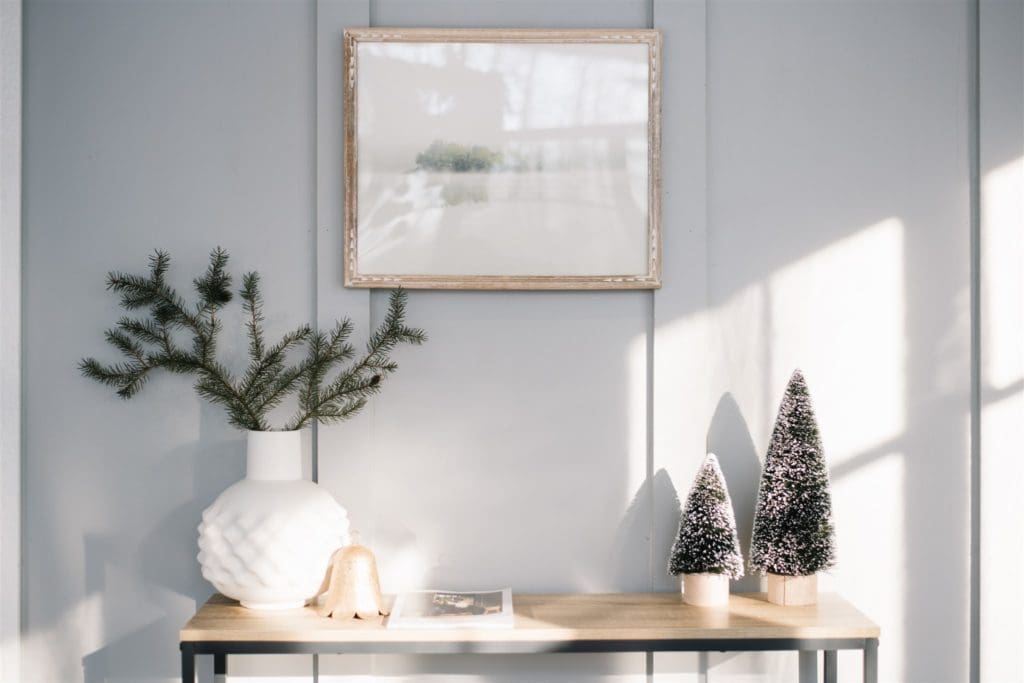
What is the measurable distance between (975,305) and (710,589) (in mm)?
974

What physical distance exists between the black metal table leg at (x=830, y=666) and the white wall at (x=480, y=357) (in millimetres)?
158

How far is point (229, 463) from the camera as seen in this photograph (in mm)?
2045

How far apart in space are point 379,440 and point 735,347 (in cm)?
90

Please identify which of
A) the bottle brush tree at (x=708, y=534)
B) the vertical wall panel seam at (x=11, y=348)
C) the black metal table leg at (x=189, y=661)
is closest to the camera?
the black metal table leg at (x=189, y=661)

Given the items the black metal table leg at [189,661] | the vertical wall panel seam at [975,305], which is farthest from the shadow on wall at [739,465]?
the black metal table leg at [189,661]

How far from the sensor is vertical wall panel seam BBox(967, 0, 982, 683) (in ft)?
6.81

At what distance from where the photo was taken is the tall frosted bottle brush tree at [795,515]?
73.7 inches

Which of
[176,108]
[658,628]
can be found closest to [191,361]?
[176,108]

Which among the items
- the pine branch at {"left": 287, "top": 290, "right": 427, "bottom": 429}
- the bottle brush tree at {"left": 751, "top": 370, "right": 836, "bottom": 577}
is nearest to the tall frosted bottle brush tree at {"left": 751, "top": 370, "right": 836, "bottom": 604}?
the bottle brush tree at {"left": 751, "top": 370, "right": 836, "bottom": 577}

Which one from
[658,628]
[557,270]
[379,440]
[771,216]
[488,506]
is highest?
[771,216]

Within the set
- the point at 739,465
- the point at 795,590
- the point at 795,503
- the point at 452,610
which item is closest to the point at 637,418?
the point at 739,465

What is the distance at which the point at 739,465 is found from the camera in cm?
206

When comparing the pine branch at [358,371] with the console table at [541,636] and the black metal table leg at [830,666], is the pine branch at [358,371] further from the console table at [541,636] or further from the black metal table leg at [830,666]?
the black metal table leg at [830,666]

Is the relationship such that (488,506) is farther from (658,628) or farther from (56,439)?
(56,439)
